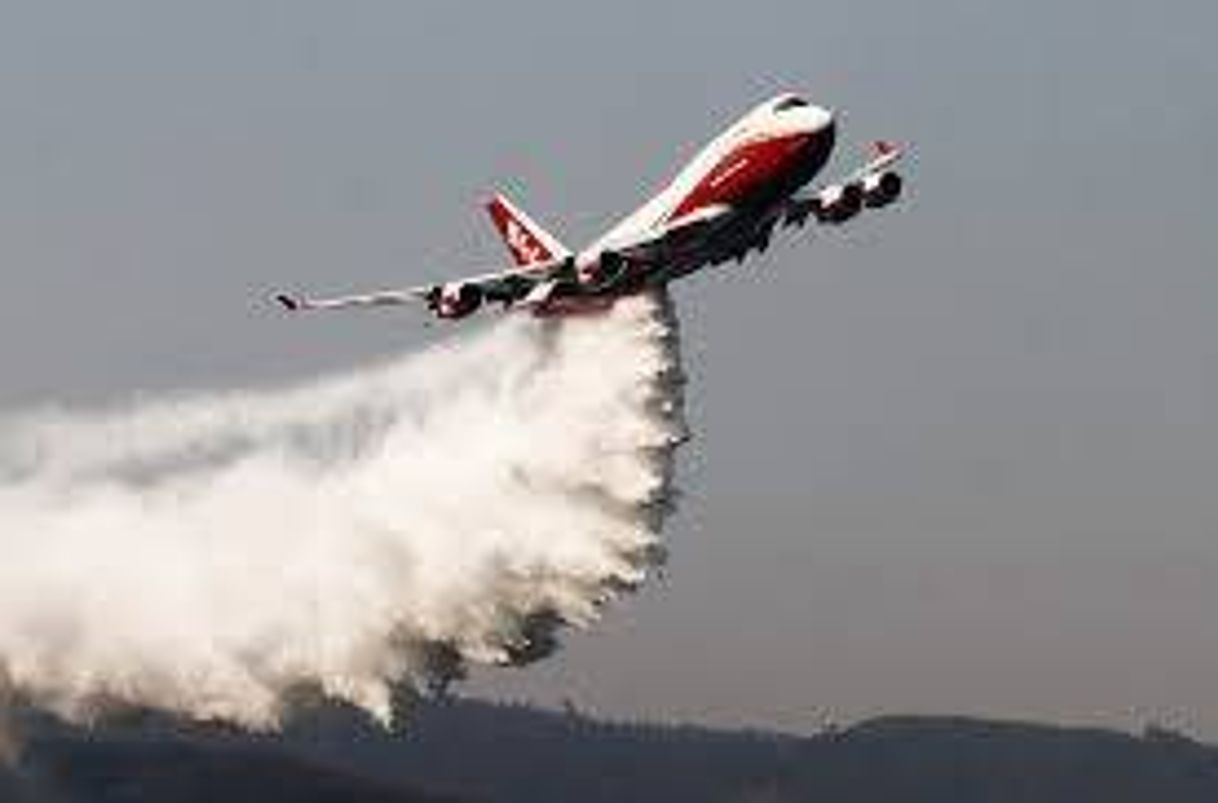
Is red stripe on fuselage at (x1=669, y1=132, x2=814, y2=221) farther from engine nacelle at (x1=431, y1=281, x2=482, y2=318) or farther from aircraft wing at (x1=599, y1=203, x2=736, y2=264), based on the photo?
engine nacelle at (x1=431, y1=281, x2=482, y2=318)

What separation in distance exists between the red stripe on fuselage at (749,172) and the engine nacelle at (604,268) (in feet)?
8.56

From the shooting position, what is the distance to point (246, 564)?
121188 millimetres

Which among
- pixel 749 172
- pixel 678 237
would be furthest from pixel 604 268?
pixel 749 172

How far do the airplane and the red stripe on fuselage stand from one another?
35mm

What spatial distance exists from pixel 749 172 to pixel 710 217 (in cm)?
243

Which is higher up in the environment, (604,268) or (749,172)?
(749,172)

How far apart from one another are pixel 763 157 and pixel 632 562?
15910mm

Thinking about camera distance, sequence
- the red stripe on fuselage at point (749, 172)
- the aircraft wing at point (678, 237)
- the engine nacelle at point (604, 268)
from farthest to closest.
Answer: the engine nacelle at point (604, 268) → the red stripe on fuselage at point (749, 172) → the aircraft wing at point (678, 237)

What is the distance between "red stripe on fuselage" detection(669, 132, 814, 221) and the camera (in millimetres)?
102188

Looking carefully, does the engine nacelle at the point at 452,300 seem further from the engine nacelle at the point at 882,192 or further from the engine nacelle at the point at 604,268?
the engine nacelle at the point at 882,192

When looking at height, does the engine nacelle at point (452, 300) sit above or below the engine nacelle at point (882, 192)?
below

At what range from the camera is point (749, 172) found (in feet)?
337

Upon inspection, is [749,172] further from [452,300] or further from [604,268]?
[452,300]

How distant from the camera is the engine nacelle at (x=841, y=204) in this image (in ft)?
344
